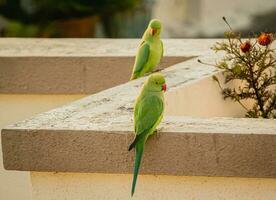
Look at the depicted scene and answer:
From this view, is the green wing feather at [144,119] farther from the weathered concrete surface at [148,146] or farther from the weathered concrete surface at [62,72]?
the weathered concrete surface at [62,72]

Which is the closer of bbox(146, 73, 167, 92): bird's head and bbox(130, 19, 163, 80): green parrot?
bbox(146, 73, 167, 92): bird's head

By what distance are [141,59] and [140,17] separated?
8017mm

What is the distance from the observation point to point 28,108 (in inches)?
200

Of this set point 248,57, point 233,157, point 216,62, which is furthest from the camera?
point 216,62

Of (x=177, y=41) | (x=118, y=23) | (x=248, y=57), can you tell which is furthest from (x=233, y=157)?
(x=118, y=23)

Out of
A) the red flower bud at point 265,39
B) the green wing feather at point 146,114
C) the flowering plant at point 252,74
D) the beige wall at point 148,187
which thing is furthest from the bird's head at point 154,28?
the beige wall at point 148,187

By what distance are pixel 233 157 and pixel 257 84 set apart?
1249 millimetres

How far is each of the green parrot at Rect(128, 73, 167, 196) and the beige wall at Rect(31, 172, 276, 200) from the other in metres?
0.15

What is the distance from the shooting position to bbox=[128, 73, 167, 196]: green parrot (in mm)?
3418

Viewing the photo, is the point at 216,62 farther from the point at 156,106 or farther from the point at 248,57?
the point at 156,106

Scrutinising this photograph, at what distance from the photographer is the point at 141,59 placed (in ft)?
15.9

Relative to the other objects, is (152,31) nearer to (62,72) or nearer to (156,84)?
(62,72)

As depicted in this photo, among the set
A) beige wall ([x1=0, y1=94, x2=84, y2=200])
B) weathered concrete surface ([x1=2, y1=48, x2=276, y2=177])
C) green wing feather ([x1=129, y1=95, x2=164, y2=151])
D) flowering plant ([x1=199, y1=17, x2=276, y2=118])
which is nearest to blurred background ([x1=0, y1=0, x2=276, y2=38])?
beige wall ([x1=0, y1=94, x2=84, y2=200])

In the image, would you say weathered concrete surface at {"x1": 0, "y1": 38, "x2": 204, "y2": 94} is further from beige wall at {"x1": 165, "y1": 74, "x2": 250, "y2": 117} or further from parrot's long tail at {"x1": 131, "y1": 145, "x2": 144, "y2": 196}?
parrot's long tail at {"x1": 131, "y1": 145, "x2": 144, "y2": 196}
